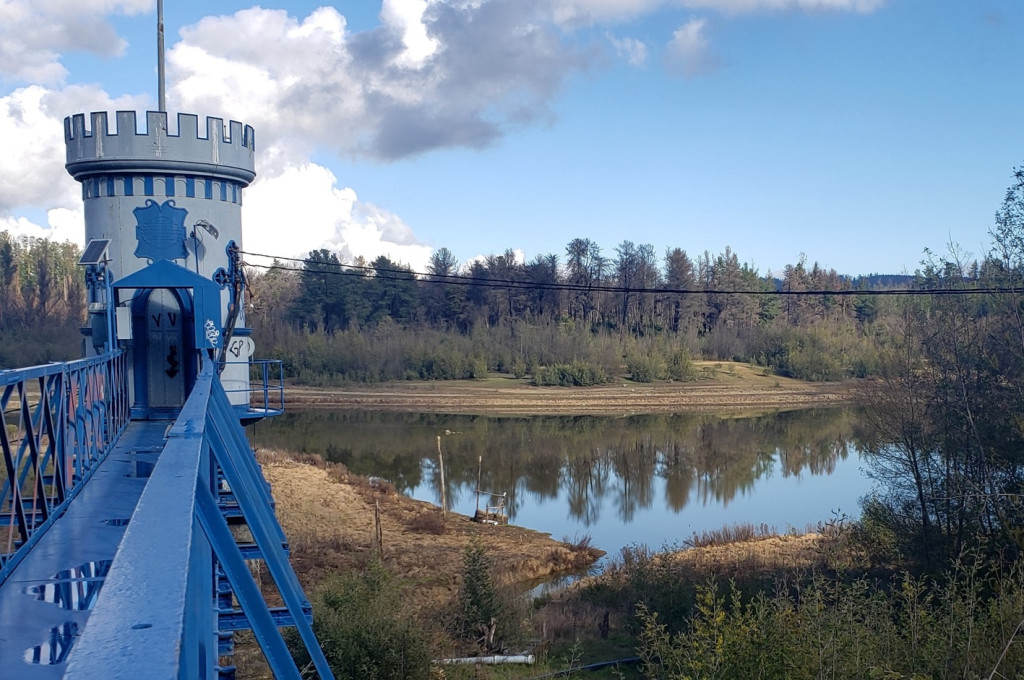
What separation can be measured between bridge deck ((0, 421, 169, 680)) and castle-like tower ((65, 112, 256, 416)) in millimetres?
4546

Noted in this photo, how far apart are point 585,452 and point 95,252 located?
25350 mm

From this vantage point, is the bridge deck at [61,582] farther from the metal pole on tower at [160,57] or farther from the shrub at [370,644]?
the metal pole on tower at [160,57]

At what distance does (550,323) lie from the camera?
62.0m

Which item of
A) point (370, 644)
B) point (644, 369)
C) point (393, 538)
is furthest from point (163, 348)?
point (644, 369)

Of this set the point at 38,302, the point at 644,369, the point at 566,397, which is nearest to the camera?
the point at 566,397

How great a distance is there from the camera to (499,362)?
58.2 m

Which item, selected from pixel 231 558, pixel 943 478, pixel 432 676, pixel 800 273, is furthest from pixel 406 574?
pixel 800 273

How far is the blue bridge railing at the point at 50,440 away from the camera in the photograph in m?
4.19

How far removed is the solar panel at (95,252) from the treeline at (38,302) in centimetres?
2730

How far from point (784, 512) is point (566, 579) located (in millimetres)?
8857

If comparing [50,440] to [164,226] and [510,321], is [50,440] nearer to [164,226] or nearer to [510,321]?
[164,226]

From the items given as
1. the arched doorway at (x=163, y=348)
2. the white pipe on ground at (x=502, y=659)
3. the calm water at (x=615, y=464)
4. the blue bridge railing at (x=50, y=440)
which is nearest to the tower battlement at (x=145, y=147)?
the arched doorway at (x=163, y=348)

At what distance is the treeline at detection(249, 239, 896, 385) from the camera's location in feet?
180

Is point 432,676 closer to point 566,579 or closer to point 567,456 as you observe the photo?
point 566,579
